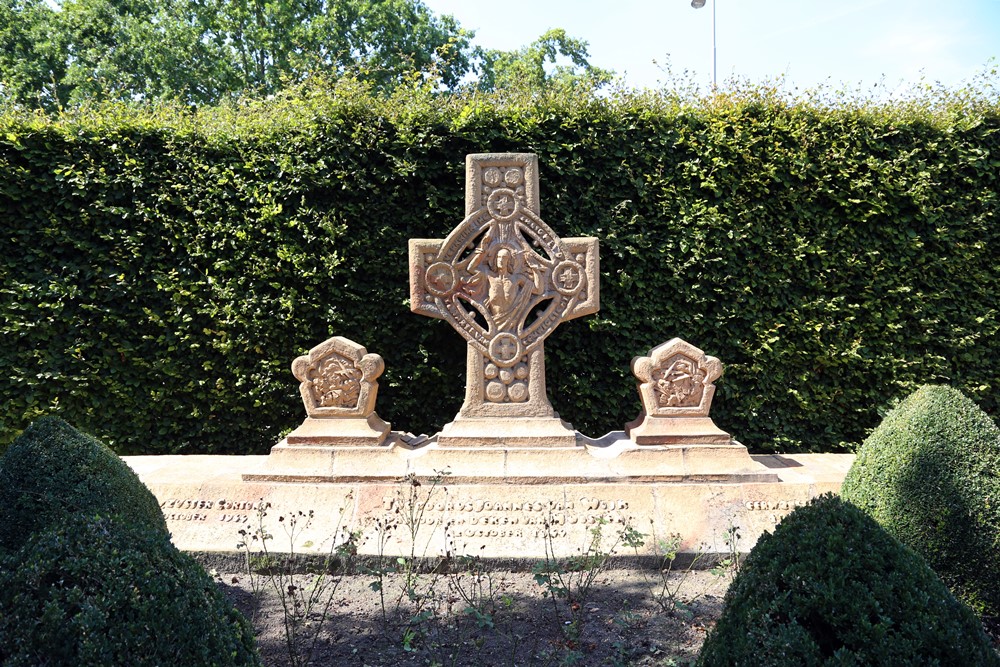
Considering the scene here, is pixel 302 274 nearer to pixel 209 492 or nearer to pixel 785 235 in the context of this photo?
pixel 209 492

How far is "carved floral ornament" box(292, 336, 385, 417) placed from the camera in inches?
193

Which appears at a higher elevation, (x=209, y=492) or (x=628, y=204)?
(x=628, y=204)

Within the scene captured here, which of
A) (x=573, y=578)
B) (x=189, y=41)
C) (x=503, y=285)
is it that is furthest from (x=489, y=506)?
(x=189, y=41)

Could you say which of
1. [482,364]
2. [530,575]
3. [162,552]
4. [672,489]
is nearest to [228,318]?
[482,364]

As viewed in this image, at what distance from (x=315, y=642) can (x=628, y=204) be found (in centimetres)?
432

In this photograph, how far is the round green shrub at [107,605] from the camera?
1.62 meters

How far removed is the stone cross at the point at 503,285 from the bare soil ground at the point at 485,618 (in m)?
1.37

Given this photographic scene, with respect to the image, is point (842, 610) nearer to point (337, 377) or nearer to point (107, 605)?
point (107, 605)

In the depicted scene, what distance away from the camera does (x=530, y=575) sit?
4004 millimetres

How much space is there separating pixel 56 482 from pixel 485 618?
2015mm

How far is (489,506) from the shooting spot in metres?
4.43

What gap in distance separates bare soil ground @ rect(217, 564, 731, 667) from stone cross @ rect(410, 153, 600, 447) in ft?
4.50

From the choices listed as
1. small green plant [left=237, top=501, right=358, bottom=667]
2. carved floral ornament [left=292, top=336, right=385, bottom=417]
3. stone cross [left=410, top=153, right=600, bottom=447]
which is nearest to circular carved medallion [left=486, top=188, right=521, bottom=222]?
stone cross [left=410, top=153, right=600, bottom=447]

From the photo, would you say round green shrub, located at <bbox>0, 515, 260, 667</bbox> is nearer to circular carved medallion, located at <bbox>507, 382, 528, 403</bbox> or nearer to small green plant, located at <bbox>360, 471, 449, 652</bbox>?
small green plant, located at <bbox>360, 471, 449, 652</bbox>
